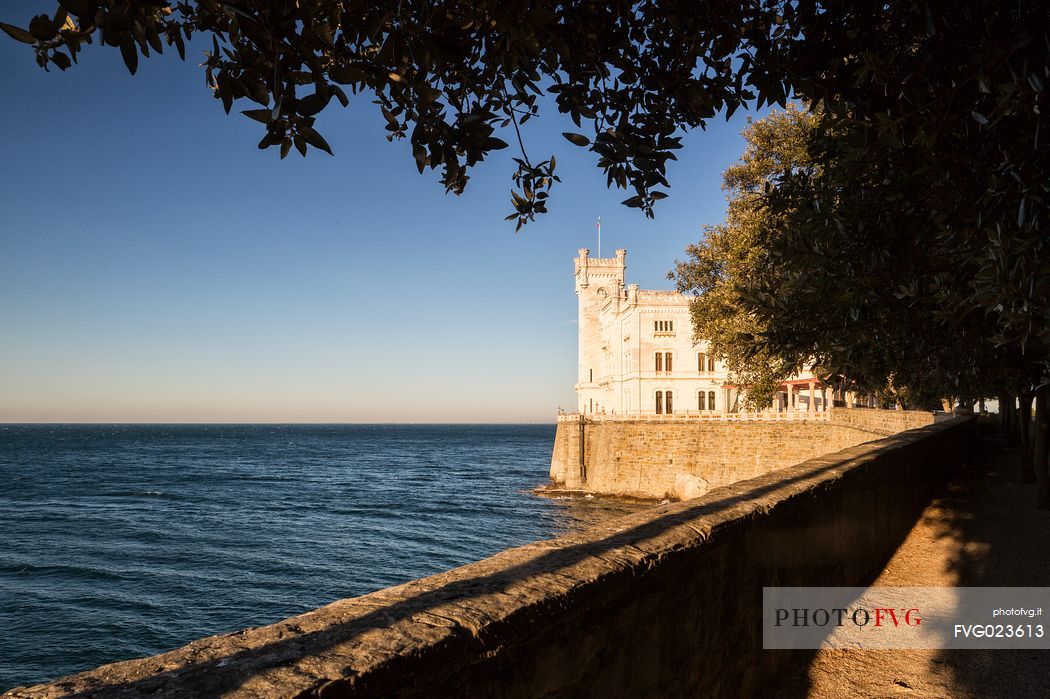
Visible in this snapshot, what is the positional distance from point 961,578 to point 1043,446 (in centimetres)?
712

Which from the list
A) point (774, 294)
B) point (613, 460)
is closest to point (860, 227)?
point (774, 294)

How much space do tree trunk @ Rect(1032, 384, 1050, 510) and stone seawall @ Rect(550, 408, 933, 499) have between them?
14.4m

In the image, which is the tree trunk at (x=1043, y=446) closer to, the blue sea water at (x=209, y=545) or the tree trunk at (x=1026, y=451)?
the tree trunk at (x=1026, y=451)

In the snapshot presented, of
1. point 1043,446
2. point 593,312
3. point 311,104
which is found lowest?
point 1043,446

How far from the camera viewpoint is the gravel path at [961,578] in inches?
188

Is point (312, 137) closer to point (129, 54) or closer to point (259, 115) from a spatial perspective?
point (259, 115)

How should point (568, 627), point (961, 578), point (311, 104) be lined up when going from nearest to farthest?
point (568, 627), point (311, 104), point (961, 578)

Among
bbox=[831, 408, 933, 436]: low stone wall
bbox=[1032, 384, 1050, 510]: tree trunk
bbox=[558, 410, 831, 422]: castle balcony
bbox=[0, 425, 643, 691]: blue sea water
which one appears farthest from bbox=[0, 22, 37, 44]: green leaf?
bbox=[558, 410, 831, 422]: castle balcony

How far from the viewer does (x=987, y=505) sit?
12.7 m

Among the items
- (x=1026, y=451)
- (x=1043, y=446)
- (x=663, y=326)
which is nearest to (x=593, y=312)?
(x=663, y=326)

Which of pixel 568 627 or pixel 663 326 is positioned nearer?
pixel 568 627

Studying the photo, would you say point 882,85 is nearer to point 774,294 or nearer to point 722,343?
point 774,294

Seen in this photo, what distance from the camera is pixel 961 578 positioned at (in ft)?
25.2

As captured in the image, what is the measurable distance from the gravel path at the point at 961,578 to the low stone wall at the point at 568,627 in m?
0.51
